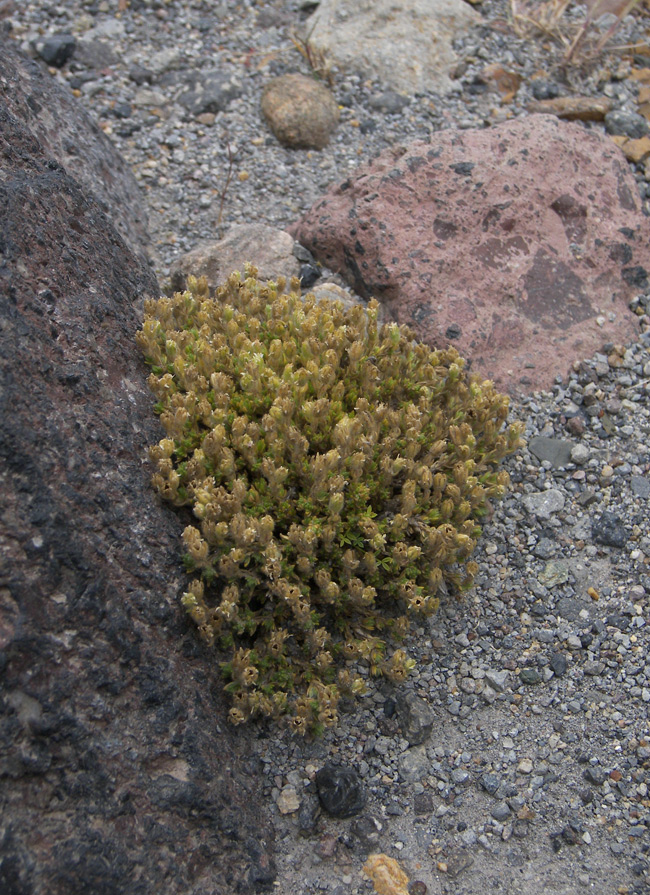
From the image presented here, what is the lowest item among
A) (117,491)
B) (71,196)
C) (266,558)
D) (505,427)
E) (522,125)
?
(505,427)

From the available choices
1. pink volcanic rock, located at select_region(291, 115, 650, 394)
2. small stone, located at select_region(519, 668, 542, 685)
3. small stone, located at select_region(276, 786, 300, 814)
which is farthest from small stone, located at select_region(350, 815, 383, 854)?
pink volcanic rock, located at select_region(291, 115, 650, 394)

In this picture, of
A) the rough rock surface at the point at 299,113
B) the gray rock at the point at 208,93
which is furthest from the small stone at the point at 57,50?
the rough rock surface at the point at 299,113

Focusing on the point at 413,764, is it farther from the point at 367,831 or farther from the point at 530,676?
the point at 530,676

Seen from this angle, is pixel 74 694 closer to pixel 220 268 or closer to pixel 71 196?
pixel 71 196

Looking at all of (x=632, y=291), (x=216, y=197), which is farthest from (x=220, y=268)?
(x=632, y=291)

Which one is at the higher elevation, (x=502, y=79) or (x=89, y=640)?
(x=502, y=79)

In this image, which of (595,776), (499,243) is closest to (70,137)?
(499,243)
